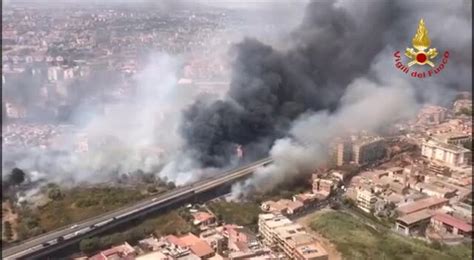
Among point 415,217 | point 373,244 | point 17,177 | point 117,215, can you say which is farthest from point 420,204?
point 17,177

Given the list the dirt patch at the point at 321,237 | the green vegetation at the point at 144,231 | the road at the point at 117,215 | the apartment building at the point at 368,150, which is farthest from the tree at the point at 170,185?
the apartment building at the point at 368,150

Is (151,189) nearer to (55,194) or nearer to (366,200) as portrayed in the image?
(55,194)

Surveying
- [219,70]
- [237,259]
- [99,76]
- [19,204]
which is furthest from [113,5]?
[237,259]

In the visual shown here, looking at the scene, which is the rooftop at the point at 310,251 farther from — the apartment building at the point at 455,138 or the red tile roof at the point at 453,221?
the apartment building at the point at 455,138

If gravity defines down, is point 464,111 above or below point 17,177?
above

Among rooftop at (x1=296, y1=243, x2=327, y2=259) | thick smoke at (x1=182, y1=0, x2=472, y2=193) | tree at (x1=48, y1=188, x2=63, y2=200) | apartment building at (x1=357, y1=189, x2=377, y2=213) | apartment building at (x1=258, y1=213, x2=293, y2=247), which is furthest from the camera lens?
thick smoke at (x1=182, y1=0, x2=472, y2=193)

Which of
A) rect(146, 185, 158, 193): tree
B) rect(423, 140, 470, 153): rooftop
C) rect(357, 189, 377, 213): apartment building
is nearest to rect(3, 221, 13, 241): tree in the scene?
rect(146, 185, 158, 193): tree

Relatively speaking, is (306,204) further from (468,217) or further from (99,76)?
(99,76)

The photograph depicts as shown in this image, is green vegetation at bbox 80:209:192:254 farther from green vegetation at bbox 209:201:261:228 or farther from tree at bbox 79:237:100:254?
green vegetation at bbox 209:201:261:228
